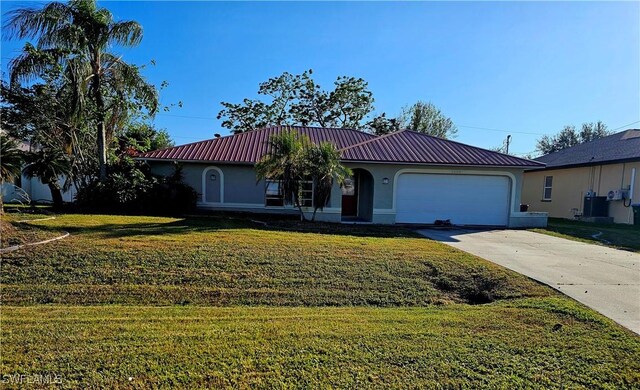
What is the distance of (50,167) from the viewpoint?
1327 centimetres

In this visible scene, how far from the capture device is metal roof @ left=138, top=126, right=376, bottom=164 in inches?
573

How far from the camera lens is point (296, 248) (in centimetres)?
778

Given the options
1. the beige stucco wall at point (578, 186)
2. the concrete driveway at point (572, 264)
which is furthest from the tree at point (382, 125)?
the concrete driveway at point (572, 264)

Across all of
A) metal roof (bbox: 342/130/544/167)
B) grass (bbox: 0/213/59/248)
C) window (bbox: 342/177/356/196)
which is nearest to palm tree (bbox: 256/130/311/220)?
metal roof (bbox: 342/130/544/167)

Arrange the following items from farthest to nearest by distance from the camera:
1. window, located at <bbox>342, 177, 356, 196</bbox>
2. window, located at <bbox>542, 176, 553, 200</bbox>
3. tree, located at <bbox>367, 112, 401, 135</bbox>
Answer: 1. tree, located at <bbox>367, 112, 401, 135</bbox>
2. window, located at <bbox>542, 176, 553, 200</bbox>
3. window, located at <bbox>342, 177, 356, 196</bbox>

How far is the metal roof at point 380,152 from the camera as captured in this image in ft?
47.5

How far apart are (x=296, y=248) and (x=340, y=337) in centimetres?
400

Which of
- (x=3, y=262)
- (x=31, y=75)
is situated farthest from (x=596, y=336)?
(x=31, y=75)

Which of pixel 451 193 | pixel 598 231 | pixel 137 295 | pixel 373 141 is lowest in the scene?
pixel 137 295

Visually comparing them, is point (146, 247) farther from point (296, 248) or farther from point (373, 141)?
point (373, 141)

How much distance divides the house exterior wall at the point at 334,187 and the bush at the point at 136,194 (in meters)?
0.68

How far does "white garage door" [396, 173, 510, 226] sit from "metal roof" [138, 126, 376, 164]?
402 centimetres

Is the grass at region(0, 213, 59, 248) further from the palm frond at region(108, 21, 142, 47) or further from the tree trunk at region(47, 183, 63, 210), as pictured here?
the palm frond at region(108, 21, 142, 47)

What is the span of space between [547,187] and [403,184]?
13.4 metres
